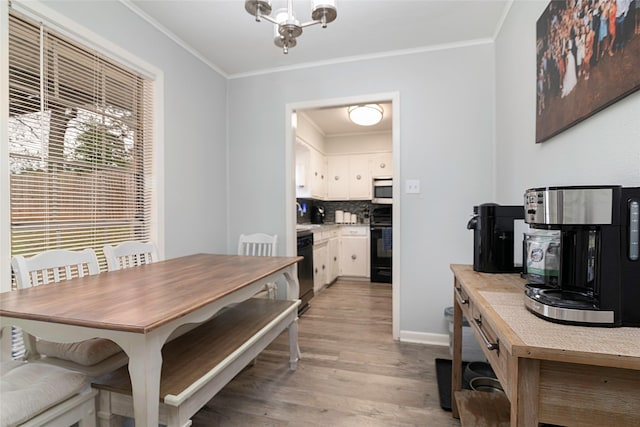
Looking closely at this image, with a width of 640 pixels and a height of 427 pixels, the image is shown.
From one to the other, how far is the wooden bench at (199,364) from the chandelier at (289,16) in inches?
63.0

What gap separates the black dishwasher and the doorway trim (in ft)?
1.25

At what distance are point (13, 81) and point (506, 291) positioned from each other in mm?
2464

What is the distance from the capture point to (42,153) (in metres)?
1.65

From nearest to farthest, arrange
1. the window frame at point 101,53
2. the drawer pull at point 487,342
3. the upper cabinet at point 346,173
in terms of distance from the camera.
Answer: the drawer pull at point 487,342, the window frame at point 101,53, the upper cabinet at point 346,173

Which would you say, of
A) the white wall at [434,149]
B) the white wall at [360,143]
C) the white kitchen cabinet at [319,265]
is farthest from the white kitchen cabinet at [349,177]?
the white wall at [434,149]

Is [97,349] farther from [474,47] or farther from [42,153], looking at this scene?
[474,47]

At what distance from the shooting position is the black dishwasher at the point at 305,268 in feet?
11.1

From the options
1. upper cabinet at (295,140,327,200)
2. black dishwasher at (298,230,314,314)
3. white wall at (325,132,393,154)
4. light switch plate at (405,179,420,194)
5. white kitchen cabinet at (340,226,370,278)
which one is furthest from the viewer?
white wall at (325,132,393,154)

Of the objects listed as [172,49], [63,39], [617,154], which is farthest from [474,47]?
[63,39]

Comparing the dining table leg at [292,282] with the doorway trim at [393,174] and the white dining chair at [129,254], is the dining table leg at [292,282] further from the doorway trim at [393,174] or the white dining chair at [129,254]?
A: the white dining chair at [129,254]

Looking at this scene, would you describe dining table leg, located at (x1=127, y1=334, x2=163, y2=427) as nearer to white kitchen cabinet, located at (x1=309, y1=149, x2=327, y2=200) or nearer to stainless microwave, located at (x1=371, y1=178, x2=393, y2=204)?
white kitchen cabinet, located at (x1=309, y1=149, x2=327, y2=200)

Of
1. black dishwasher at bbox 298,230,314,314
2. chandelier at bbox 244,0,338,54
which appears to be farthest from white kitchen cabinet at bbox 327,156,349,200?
chandelier at bbox 244,0,338,54

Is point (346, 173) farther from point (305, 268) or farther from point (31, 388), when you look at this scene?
point (31, 388)

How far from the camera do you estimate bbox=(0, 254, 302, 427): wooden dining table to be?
0.93 m
